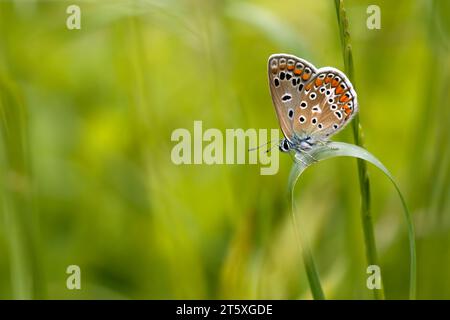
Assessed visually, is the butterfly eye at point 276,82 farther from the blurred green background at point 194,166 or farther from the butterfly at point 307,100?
the blurred green background at point 194,166

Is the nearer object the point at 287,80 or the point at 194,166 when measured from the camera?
the point at 287,80

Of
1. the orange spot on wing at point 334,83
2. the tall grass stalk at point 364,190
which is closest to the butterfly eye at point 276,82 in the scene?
the orange spot on wing at point 334,83

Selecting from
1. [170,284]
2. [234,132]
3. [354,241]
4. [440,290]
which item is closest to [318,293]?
[354,241]

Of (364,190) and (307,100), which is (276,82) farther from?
(364,190)

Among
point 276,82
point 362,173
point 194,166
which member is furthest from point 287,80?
point 194,166

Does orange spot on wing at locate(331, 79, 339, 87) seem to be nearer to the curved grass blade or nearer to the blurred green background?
the curved grass blade

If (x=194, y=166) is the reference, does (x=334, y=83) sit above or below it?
above
